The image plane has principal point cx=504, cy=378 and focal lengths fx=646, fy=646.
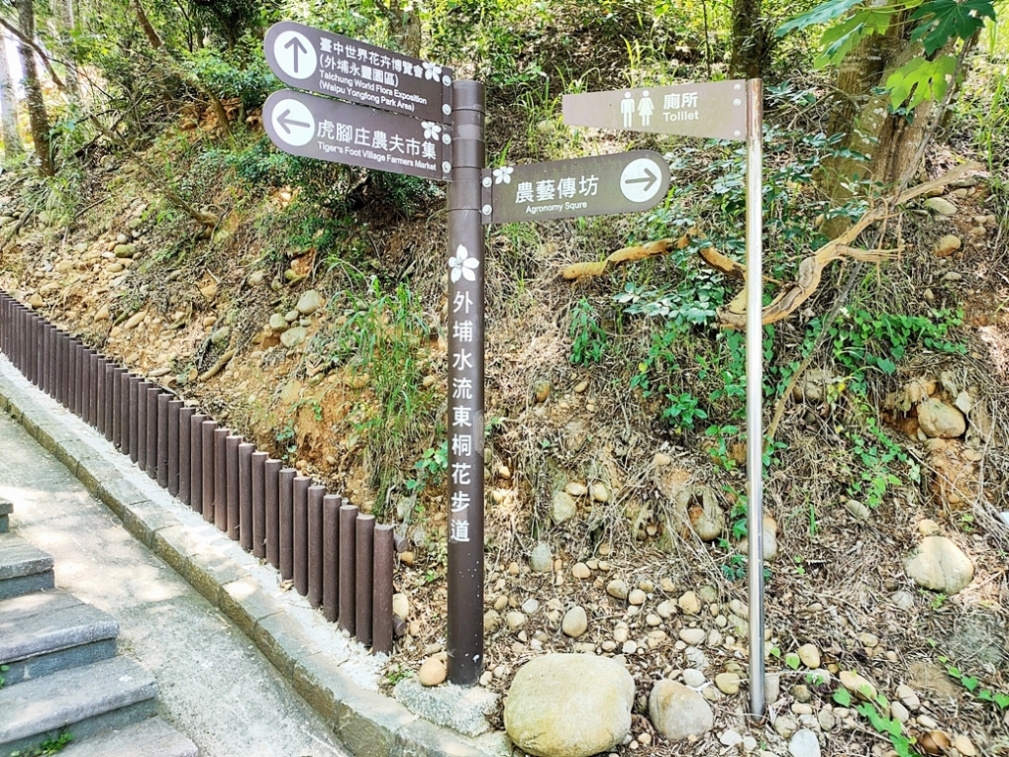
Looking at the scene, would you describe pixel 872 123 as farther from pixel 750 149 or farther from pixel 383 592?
pixel 383 592

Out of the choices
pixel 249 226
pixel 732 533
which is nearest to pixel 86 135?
pixel 249 226

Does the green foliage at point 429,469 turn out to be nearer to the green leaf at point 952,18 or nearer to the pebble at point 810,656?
the pebble at point 810,656

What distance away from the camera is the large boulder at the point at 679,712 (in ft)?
8.16

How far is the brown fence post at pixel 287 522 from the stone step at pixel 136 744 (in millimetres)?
1023

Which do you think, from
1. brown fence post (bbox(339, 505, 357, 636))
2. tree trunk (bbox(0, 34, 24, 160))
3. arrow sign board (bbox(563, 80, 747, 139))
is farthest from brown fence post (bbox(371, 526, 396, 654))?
tree trunk (bbox(0, 34, 24, 160))

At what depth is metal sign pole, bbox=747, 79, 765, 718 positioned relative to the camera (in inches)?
95.7

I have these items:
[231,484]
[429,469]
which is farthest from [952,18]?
[231,484]

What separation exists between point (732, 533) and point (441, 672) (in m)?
1.51

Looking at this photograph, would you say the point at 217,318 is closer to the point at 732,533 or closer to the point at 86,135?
the point at 732,533

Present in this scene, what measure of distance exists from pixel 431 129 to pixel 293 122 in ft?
2.03

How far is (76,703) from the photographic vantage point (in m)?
2.39

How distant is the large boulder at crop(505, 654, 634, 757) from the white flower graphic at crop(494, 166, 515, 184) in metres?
2.00

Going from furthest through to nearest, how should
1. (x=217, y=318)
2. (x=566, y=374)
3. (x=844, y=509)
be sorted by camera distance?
1. (x=217, y=318)
2. (x=566, y=374)
3. (x=844, y=509)

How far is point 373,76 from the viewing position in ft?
8.23
